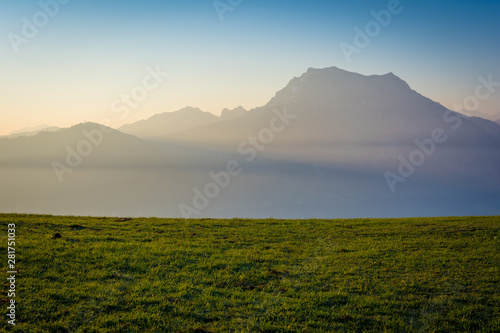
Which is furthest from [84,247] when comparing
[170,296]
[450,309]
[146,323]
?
[450,309]

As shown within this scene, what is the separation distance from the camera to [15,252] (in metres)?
15.3

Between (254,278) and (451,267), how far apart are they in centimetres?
1021

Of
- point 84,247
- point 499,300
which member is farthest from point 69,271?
point 499,300

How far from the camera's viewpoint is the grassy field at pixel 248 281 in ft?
34.3

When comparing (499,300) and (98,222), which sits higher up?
(98,222)

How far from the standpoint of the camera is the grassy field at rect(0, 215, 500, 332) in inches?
412

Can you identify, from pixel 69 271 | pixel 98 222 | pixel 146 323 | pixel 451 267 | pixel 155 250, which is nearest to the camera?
pixel 146 323

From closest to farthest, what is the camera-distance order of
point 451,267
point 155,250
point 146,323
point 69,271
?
point 146,323 → point 69,271 → point 451,267 → point 155,250

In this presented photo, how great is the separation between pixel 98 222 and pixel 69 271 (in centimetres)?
1343

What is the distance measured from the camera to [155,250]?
1781 cm

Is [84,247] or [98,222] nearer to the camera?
[84,247]

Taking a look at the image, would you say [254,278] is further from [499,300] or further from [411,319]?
[499,300]

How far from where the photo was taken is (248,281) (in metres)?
14.2

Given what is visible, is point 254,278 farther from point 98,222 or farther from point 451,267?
point 98,222
